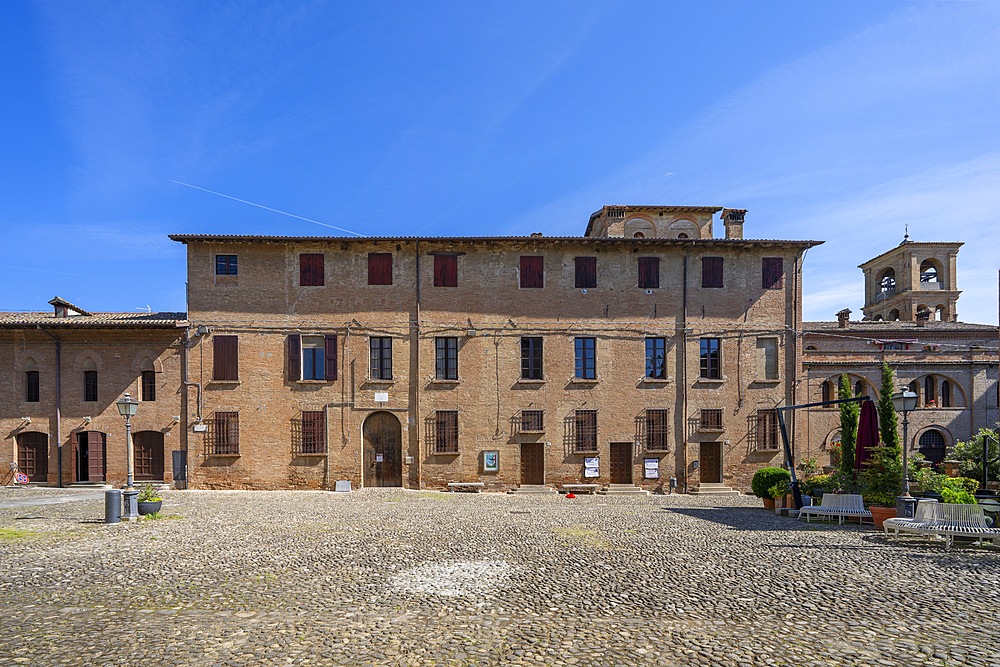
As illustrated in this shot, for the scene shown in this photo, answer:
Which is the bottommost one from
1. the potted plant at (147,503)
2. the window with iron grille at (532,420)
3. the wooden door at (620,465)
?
the wooden door at (620,465)

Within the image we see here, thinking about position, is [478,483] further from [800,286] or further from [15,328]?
[15,328]

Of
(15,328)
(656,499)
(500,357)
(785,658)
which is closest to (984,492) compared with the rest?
(656,499)

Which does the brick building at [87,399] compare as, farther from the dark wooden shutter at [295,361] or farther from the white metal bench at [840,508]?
the white metal bench at [840,508]

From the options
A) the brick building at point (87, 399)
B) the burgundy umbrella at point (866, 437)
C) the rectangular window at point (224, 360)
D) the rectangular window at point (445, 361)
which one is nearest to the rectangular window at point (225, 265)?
the brick building at point (87, 399)

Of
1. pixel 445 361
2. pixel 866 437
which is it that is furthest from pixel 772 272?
pixel 445 361

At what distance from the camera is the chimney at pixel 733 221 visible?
27.6m

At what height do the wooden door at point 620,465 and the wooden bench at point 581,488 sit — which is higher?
the wooden door at point 620,465

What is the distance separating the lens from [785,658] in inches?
241

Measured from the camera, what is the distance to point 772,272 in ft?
84.3

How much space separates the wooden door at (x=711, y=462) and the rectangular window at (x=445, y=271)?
1352 centimetres

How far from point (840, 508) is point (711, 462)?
10769 mm

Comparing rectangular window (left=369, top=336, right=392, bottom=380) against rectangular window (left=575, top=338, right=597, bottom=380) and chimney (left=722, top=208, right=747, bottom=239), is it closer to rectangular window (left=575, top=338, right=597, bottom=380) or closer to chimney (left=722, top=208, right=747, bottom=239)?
→ rectangular window (left=575, top=338, right=597, bottom=380)

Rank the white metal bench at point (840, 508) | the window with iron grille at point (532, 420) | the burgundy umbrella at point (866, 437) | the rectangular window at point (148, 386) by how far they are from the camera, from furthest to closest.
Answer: the window with iron grille at point (532, 420) → the rectangular window at point (148, 386) → the burgundy umbrella at point (866, 437) → the white metal bench at point (840, 508)

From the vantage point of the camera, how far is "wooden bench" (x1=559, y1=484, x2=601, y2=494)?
24.2m
